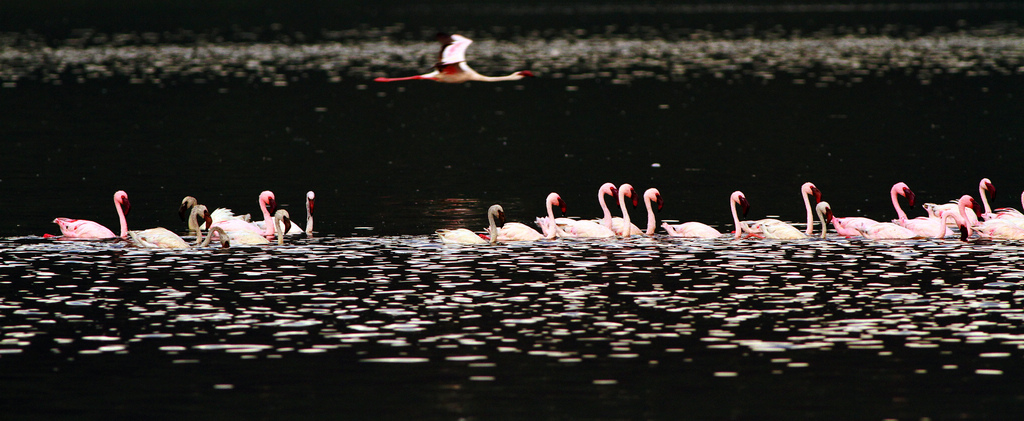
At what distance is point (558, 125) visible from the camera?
47906 mm

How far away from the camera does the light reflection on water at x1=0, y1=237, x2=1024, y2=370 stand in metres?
17.4

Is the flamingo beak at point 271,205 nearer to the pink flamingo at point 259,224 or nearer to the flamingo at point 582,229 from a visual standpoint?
the pink flamingo at point 259,224

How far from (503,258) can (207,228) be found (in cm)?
641

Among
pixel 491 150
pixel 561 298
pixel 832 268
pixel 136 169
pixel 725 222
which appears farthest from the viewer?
pixel 491 150

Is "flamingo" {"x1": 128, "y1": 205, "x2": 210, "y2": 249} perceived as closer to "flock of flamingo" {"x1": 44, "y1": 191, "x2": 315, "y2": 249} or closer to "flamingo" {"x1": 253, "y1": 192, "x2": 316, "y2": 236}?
"flock of flamingo" {"x1": 44, "y1": 191, "x2": 315, "y2": 249}

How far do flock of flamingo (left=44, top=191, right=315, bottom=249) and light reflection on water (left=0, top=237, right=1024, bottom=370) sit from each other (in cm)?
37

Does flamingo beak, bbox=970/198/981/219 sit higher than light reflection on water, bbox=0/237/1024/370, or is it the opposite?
flamingo beak, bbox=970/198/981/219

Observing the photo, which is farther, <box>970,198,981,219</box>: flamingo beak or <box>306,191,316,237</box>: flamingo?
<box>306,191,316,237</box>: flamingo

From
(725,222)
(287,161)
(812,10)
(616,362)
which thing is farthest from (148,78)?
(812,10)

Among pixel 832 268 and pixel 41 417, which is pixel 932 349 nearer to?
pixel 832 268

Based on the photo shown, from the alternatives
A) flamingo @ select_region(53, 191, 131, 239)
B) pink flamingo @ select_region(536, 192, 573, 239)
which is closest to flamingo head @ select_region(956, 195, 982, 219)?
pink flamingo @ select_region(536, 192, 573, 239)

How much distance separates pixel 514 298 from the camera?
20000 millimetres

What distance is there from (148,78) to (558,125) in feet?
82.2

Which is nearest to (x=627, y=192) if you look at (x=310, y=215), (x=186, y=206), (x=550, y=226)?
(x=550, y=226)
